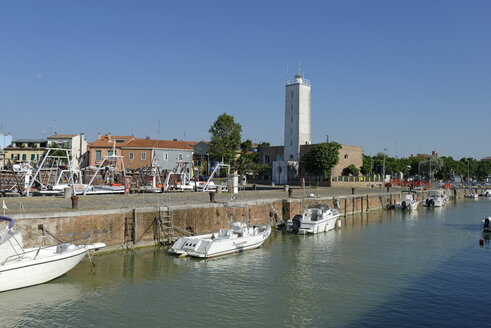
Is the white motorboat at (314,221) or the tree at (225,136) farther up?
the tree at (225,136)

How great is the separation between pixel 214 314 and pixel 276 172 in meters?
69.2

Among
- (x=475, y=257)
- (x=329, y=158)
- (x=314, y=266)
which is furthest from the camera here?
(x=329, y=158)

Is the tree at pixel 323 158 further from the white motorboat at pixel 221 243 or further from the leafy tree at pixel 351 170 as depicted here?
the white motorboat at pixel 221 243

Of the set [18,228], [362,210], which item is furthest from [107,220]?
[362,210]

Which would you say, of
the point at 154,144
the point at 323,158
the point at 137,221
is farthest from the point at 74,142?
the point at 137,221

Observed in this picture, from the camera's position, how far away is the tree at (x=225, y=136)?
243 ft

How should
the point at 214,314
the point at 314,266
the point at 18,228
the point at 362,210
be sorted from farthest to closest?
the point at 362,210 < the point at 314,266 < the point at 18,228 < the point at 214,314

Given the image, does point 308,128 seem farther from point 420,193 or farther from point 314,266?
point 314,266

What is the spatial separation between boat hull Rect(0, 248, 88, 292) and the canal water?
0.38 m

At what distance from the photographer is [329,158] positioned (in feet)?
239

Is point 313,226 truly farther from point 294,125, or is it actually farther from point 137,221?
point 294,125

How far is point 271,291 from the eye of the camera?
62.8 feet

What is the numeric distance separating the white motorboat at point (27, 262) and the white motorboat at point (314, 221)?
19.7 m

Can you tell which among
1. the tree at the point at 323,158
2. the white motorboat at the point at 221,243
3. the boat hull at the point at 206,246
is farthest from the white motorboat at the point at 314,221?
the tree at the point at 323,158
